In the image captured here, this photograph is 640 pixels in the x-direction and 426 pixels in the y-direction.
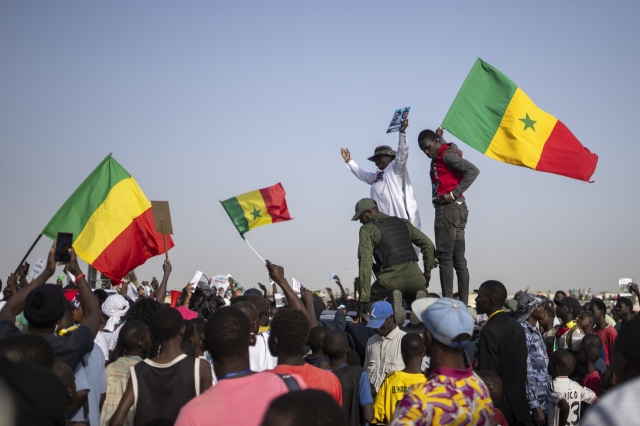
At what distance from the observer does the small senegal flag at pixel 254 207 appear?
14148 millimetres

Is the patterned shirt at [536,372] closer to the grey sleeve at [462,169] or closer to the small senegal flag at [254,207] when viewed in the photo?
the grey sleeve at [462,169]

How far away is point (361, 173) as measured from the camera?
36.5 ft

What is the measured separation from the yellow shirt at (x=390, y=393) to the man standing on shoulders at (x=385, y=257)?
3115 mm

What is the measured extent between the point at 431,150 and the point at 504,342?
12.3 ft

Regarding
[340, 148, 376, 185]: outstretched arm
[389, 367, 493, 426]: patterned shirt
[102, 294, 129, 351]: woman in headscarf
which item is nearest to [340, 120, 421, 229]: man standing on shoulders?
[340, 148, 376, 185]: outstretched arm

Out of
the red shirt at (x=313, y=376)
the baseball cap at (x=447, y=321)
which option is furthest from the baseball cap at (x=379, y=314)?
the baseball cap at (x=447, y=321)

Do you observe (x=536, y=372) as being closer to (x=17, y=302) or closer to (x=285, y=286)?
(x=285, y=286)

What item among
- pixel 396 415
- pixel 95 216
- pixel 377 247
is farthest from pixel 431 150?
pixel 396 415

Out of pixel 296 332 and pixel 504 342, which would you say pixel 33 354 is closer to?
pixel 296 332

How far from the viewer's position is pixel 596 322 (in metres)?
9.95

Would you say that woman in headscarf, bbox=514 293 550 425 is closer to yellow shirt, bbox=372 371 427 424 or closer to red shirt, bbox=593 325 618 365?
yellow shirt, bbox=372 371 427 424

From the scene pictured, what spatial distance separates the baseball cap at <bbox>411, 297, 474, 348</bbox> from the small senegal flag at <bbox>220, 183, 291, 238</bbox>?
1046 centimetres

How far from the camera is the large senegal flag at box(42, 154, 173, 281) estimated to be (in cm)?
1098

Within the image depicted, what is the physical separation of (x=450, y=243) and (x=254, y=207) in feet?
18.6
